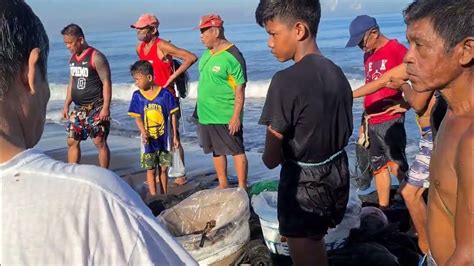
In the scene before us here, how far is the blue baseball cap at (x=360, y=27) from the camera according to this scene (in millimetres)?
5711

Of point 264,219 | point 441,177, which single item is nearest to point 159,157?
point 264,219

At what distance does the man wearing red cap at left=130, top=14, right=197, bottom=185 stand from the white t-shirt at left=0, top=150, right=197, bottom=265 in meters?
5.77

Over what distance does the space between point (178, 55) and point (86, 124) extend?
140 cm

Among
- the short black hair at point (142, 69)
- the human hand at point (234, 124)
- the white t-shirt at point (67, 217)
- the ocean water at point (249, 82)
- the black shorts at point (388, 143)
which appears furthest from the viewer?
the ocean water at point (249, 82)

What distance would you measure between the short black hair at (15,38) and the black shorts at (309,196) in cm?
212

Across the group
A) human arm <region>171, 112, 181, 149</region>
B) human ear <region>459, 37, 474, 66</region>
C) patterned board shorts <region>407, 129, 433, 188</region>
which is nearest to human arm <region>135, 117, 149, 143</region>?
human arm <region>171, 112, 181, 149</region>

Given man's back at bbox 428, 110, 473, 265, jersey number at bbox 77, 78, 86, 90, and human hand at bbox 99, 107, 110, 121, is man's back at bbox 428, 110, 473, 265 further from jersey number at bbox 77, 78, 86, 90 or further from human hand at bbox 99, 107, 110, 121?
jersey number at bbox 77, 78, 86, 90

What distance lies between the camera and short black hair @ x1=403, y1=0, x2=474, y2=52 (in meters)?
2.01

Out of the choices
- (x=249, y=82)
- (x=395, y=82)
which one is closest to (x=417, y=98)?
(x=395, y=82)

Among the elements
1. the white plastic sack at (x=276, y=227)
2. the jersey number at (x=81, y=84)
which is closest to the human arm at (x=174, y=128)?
the jersey number at (x=81, y=84)

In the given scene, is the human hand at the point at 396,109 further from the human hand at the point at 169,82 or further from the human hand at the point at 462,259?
the human hand at the point at 462,259

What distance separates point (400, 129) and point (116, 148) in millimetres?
6034

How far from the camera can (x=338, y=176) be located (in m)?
3.32

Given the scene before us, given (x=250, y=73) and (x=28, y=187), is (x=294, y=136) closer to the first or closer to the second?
(x=28, y=187)
